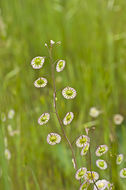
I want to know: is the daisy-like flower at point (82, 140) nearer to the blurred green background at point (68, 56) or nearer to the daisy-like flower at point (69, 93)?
the daisy-like flower at point (69, 93)

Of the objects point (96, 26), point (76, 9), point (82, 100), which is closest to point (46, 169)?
point (82, 100)

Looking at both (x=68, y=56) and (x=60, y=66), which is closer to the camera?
(x=60, y=66)

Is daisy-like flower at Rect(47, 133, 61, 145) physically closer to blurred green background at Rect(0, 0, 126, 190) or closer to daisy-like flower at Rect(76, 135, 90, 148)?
daisy-like flower at Rect(76, 135, 90, 148)

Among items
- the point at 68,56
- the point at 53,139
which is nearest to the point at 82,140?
the point at 53,139

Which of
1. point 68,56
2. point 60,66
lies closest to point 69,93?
point 60,66

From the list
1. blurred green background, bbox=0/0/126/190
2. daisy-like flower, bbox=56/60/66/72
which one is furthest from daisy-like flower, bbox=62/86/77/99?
blurred green background, bbox=0/0/126/190

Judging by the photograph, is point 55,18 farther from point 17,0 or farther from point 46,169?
point 46,169

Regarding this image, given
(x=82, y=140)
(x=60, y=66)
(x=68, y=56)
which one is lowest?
(x=82, y=140)

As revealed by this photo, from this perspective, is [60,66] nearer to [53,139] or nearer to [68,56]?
[53,139]

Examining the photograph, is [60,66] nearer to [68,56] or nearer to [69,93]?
[69,93]

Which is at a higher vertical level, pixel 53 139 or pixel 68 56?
pixel 68 56

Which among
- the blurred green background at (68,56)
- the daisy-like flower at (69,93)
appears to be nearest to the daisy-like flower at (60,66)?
the daisy-like flower at (69,93)
